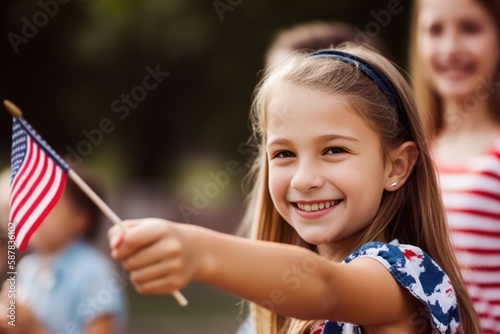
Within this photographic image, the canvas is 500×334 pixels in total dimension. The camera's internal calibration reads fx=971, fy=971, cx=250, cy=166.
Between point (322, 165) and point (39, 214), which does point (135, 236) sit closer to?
point (39, 214)

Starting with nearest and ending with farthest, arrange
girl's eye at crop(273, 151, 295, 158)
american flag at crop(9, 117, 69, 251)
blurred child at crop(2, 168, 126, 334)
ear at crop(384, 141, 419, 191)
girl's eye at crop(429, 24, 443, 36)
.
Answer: american flag at crop(9, 117, 69, 251) → girl's eye at crop(273, 151, 295, 158) → ear at crop(384, 141, 419, 191) → girl's eye at crop(429, 24, 443, 36) → blurred child at crop(2, 168, 126, 334)

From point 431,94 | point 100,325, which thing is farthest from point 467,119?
point 100,325

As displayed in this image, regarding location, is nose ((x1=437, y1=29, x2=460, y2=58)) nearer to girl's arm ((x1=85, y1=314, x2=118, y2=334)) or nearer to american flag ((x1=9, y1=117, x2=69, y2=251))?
girl's arm ((x1=85, y1=314, x2=118, y2=334))

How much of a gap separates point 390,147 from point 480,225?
1311mm

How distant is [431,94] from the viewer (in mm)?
4566

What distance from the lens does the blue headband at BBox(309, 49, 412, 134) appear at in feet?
9.40

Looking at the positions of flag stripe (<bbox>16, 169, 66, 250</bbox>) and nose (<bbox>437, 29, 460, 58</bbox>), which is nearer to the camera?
flag stripe (<bbox>16, 169, 66, 250</bbox>)

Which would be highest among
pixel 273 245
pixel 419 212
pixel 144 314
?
pixel 273 245

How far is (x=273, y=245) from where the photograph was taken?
83.0 inches

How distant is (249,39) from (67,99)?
11.0 ft

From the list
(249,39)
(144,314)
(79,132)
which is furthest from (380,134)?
(79,132)

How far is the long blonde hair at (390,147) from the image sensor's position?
9.05 ft

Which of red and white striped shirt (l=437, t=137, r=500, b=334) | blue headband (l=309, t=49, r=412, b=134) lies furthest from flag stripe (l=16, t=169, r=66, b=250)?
red and white striped shirt (l=437, t=137, r=500, b=334)

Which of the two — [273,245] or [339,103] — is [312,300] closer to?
[273,245]
